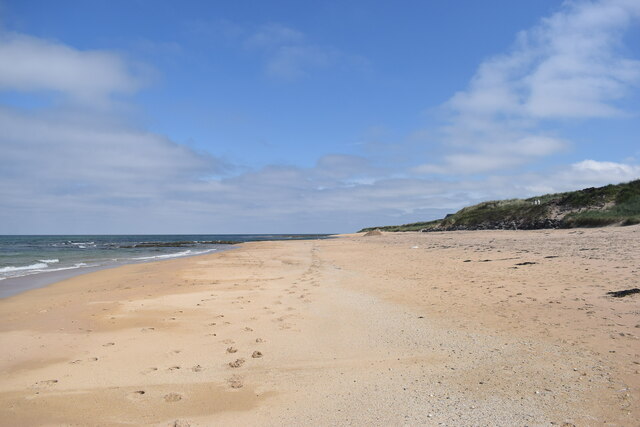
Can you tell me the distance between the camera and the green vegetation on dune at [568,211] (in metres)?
26.0

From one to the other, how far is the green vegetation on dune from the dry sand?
1979 cm

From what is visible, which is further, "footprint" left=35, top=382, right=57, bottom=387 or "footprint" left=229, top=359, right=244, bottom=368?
"footprint" left=229, top=359, right=244, bottom=368

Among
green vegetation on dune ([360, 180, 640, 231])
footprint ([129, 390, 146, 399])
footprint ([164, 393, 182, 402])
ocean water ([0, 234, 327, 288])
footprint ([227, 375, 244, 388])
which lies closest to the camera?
footprint ([164, 393, 182, 402])

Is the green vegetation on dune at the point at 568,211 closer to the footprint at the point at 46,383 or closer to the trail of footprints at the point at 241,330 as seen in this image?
the trail of footprints at the point at 241,330

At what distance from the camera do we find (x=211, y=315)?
782 cm

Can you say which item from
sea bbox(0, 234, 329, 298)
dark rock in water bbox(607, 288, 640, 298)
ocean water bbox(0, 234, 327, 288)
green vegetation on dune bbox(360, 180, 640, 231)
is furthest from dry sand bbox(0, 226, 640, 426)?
green vegetation on dune bbox(360, 180, 640, 231)

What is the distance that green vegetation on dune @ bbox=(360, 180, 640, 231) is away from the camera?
2603cm

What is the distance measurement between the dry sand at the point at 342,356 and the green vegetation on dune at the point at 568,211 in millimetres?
19792

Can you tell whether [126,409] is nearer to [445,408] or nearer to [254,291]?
[445,408]

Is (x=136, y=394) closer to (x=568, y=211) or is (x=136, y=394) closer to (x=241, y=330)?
(x=241, y=330)

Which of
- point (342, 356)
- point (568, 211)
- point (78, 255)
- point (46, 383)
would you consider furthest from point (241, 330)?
point (568, 211)

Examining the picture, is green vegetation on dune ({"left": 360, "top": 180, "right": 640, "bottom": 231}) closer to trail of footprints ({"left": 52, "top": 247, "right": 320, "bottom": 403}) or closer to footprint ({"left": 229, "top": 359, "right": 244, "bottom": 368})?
trail of footprints ({"left": 52, "top": 247, "right": 320, "bottom": 403})

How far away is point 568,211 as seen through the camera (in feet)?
106

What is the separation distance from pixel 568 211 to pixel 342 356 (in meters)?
34.4
